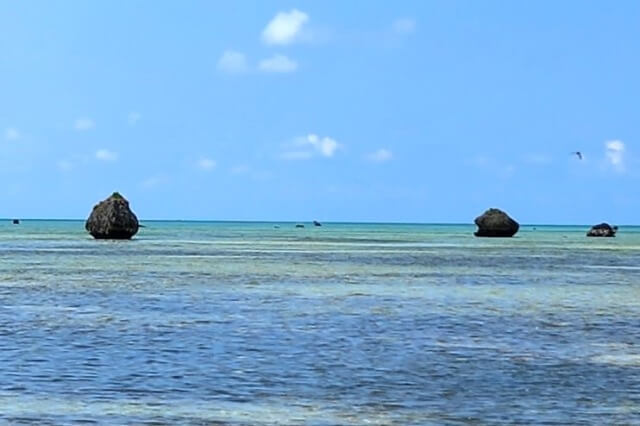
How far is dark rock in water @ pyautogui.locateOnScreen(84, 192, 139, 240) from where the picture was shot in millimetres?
122331

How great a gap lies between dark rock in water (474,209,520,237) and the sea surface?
365 feet

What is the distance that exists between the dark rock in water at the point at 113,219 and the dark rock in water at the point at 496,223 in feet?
169

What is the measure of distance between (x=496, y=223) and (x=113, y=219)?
5953 centimetres

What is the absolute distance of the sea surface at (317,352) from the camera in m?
19.8

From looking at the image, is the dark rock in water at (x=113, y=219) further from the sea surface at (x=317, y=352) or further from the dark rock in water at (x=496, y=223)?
the sea surface at (x=317, y=352)

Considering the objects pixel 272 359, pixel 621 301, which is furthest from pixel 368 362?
pixel 621 301

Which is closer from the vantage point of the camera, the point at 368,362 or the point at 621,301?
the point at 368,362

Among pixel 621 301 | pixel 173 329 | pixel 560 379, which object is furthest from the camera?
pixel 621 301

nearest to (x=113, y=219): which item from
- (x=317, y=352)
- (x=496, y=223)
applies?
(x=496, y=223)

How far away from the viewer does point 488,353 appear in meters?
27.6

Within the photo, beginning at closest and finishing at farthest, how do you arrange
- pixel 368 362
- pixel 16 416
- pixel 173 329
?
1. pixel 16 416
2. pixel 368 362
3. pixel 173 329

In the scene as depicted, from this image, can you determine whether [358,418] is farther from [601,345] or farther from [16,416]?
[601,345]

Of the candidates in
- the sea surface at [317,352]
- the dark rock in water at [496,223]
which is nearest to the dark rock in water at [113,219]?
the dark rock in water at [496,223]

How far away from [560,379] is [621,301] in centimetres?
2287
